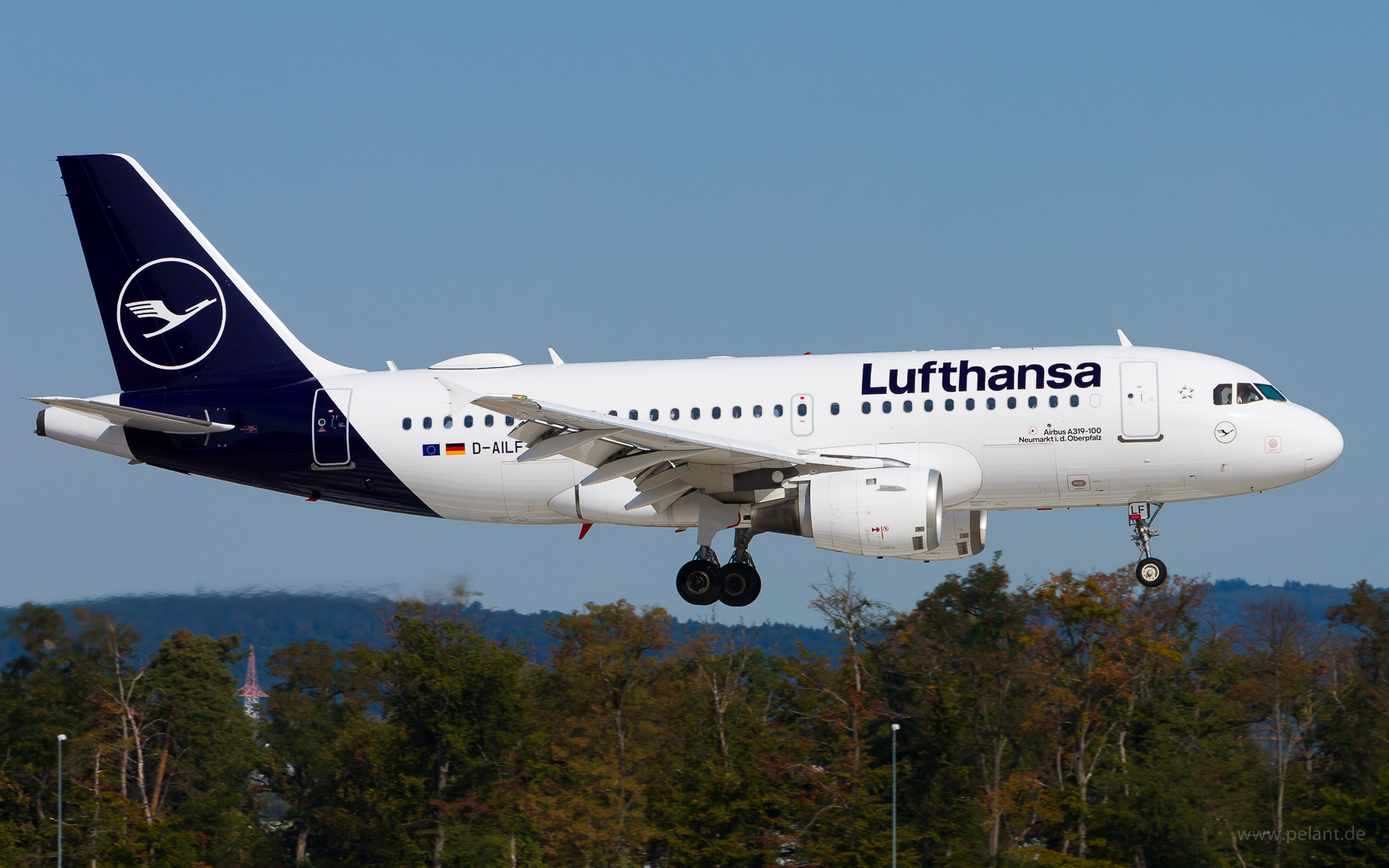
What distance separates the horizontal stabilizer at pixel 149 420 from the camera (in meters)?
29.4

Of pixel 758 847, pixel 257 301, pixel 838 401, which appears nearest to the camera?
pixel 838 401

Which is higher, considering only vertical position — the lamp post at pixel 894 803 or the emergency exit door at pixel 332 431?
the emergency exit door at pixel 332 431

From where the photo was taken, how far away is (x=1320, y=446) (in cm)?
2781

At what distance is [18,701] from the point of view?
76062mm

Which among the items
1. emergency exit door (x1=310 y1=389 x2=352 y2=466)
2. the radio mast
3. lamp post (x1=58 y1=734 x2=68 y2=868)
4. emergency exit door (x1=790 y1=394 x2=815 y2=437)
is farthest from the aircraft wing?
the radio mast

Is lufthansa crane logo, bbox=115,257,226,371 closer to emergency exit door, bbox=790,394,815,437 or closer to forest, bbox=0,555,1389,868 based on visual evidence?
emergency exit door, bbox=790,394,815,437

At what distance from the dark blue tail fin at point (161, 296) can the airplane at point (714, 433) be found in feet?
0.21

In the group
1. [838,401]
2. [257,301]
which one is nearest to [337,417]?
[257,301]

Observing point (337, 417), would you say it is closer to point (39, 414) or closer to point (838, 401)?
point (39, 414)

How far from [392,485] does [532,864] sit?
43664mm

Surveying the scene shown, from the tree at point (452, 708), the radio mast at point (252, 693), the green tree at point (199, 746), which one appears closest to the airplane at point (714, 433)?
the tree at point (452, 708)

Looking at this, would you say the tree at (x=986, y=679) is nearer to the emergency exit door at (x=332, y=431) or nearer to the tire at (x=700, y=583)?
the tire at (x=700, y=583)

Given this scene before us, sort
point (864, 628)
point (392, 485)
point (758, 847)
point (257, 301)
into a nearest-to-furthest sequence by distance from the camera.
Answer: point (392, 485) < point (257, 301) < point (758, 847) < point (864, 628)

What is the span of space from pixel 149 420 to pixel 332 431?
12.2 feet
